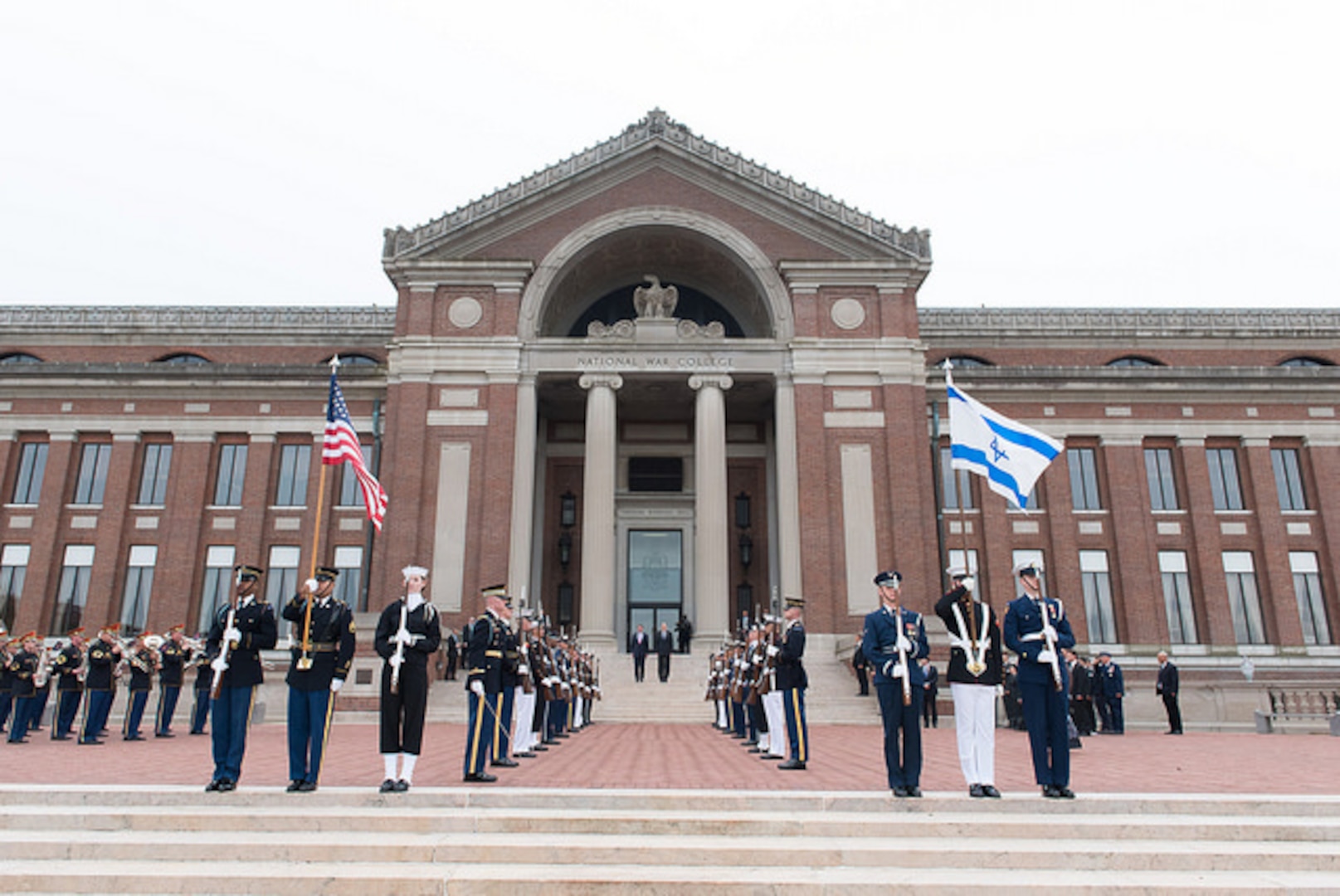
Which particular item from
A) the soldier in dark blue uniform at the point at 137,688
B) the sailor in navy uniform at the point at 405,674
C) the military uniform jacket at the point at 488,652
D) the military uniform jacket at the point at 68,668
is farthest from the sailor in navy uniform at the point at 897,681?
the military uniform jacket at the point at 68,668

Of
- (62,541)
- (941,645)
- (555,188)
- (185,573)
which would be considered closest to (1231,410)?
(941,645)

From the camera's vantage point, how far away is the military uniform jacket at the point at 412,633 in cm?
916

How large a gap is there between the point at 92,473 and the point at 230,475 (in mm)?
5146

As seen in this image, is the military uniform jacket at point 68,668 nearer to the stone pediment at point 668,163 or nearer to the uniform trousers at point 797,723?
the uniform trousers at point 797,723

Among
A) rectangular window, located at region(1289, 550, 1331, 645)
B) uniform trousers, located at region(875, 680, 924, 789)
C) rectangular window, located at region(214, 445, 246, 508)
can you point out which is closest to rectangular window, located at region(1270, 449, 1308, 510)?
rectangular window, located at region(1289, 550, 1331, 645)

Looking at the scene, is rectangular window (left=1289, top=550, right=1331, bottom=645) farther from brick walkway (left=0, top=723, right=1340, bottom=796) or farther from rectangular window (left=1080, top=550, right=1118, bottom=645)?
brick walkway (left=0, top=723, right=1340, bottom=796)

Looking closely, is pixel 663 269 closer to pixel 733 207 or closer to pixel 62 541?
pixel 733 207

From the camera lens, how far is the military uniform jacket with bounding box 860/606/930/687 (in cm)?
896

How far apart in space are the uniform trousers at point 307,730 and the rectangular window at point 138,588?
88.9ft

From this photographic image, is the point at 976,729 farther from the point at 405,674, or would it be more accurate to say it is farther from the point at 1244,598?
the point at 1244,598

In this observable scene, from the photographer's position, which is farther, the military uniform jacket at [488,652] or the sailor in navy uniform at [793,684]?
the sailor in navy uniform at [793,684]

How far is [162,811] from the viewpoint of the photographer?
7609 mm

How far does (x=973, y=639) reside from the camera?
9148 millimetres

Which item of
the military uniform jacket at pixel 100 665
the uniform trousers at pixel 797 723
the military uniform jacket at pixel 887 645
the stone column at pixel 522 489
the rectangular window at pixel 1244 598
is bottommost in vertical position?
the uniform trousers at pixel 797 723
